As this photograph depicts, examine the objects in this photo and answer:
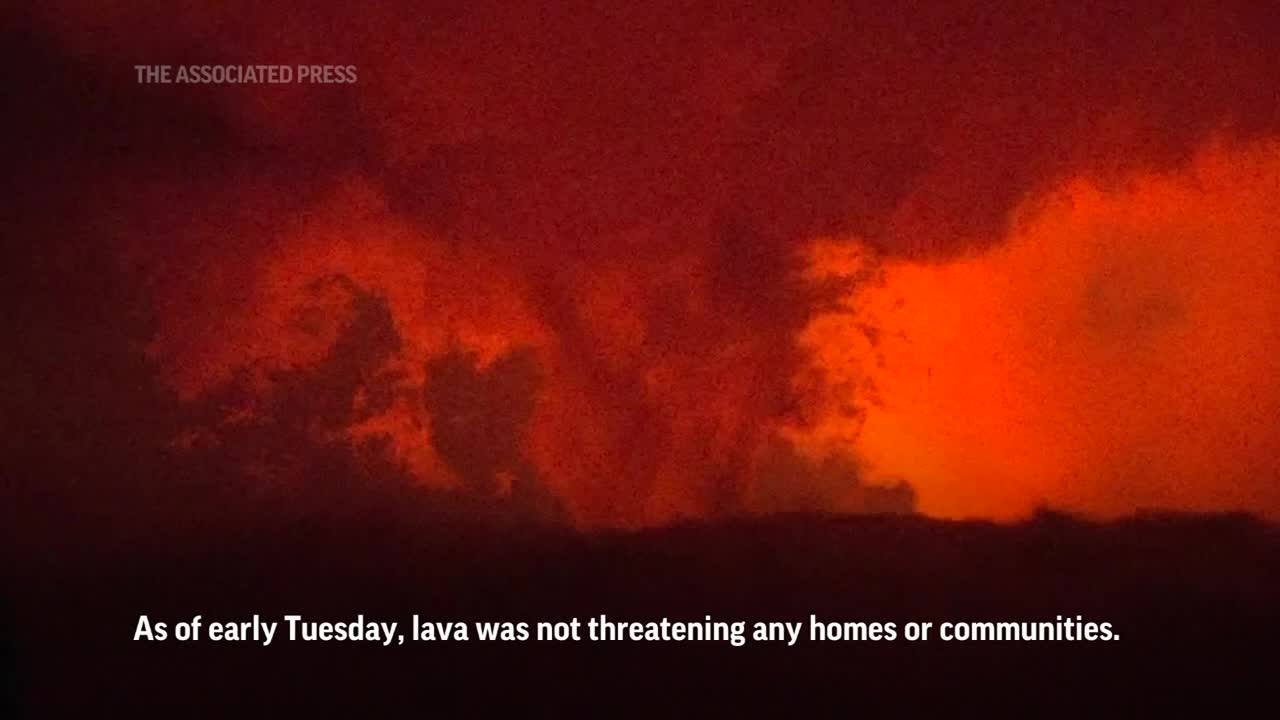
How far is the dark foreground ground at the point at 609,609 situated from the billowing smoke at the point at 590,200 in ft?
0.23

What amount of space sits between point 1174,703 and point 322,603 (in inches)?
41.4

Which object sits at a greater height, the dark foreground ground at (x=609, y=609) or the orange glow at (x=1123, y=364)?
the orange glow at (x=1123, y=364)

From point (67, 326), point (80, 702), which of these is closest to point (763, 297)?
point (67, 326)

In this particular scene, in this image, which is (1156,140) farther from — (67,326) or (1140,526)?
(67,326)

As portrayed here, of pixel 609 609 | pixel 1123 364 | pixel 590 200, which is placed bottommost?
pixel 609 609

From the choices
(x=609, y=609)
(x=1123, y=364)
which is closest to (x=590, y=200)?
(x=609, y=609)

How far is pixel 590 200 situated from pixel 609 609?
1.66ft

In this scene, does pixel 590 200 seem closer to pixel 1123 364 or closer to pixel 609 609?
pixel 609 609

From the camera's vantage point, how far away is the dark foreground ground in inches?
57.5

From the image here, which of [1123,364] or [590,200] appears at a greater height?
[590,200]

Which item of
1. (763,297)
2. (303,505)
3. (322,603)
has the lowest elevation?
(322,603)

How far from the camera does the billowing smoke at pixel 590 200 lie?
57.8 inches

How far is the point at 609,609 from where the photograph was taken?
4.81 feet

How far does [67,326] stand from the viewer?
4.82 feet
